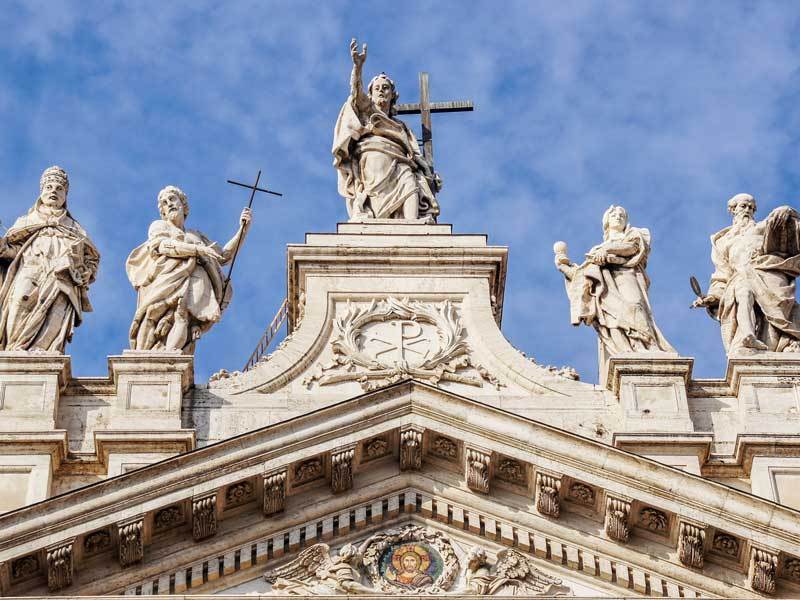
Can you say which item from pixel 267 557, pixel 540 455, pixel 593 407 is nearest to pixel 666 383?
pixel 593 407

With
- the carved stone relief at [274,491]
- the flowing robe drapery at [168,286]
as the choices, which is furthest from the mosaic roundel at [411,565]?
the flowing robe drapery at [168,286]

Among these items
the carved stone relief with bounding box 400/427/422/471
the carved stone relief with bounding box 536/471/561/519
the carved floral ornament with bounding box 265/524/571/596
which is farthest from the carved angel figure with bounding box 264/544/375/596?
the carved stone relief with bounding box 536/471/561/519

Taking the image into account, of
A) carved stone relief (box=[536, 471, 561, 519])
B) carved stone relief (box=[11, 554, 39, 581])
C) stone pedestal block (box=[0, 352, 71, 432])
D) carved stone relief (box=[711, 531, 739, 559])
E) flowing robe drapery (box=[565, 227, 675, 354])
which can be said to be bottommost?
carved stone relief (box=[11, 554, 39, 581])

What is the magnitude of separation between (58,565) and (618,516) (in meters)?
5.59

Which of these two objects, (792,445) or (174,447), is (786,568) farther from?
(174,447)

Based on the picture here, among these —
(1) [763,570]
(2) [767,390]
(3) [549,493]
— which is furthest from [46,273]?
(1) [763,570]

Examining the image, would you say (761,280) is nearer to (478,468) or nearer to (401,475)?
(478,468)

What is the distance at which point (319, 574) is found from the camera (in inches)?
1005

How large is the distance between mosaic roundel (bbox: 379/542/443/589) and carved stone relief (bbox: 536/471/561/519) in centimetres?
119

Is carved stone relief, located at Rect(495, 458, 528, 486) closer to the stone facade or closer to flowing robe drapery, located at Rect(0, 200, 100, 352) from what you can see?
the stone facade

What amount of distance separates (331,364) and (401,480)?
2775mm

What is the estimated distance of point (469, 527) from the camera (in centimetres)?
2611

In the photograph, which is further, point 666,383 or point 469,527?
point 666,383

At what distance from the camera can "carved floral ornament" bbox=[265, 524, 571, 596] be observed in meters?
25.4
